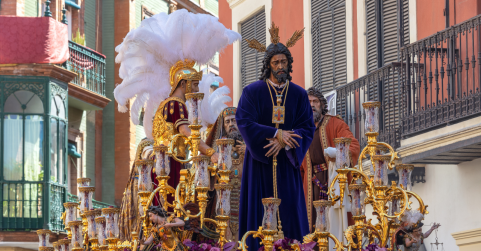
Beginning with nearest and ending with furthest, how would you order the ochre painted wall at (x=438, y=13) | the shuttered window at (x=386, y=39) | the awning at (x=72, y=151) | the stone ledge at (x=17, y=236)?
the ochre painted wall at (x=438, y=13)
the shuttered window at (x=386, y=39)
the stone ledge at (x=17, y=236)
the awning at (x=72, y=151)

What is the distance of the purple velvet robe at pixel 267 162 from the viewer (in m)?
6.71

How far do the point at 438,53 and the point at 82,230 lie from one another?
535 centimetres

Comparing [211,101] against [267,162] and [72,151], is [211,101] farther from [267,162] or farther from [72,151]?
[72,151]

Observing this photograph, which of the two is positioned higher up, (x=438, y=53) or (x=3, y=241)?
(x=438, y=53)

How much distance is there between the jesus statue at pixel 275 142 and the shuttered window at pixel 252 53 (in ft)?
34.0

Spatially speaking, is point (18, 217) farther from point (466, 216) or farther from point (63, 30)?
point (466, 216)

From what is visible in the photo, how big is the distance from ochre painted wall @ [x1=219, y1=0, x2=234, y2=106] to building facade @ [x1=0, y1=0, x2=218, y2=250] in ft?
10.3

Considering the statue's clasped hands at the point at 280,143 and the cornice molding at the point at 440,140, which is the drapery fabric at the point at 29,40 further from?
the statue's clasped hands at the point at 280,143

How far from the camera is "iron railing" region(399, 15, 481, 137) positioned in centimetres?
1077

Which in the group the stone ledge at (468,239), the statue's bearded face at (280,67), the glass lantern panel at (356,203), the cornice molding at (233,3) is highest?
the cornice molding at (233,3)

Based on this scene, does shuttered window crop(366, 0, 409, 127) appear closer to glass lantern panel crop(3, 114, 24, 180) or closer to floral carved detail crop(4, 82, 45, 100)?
floral carved detail crop(4, 82, 45, 100)

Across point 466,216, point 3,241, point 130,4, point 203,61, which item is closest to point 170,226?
point 203,61

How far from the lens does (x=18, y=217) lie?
723 inches

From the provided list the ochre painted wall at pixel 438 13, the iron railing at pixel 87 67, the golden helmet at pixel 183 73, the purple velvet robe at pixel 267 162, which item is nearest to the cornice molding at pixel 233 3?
the iron railing at pixel 87 67
